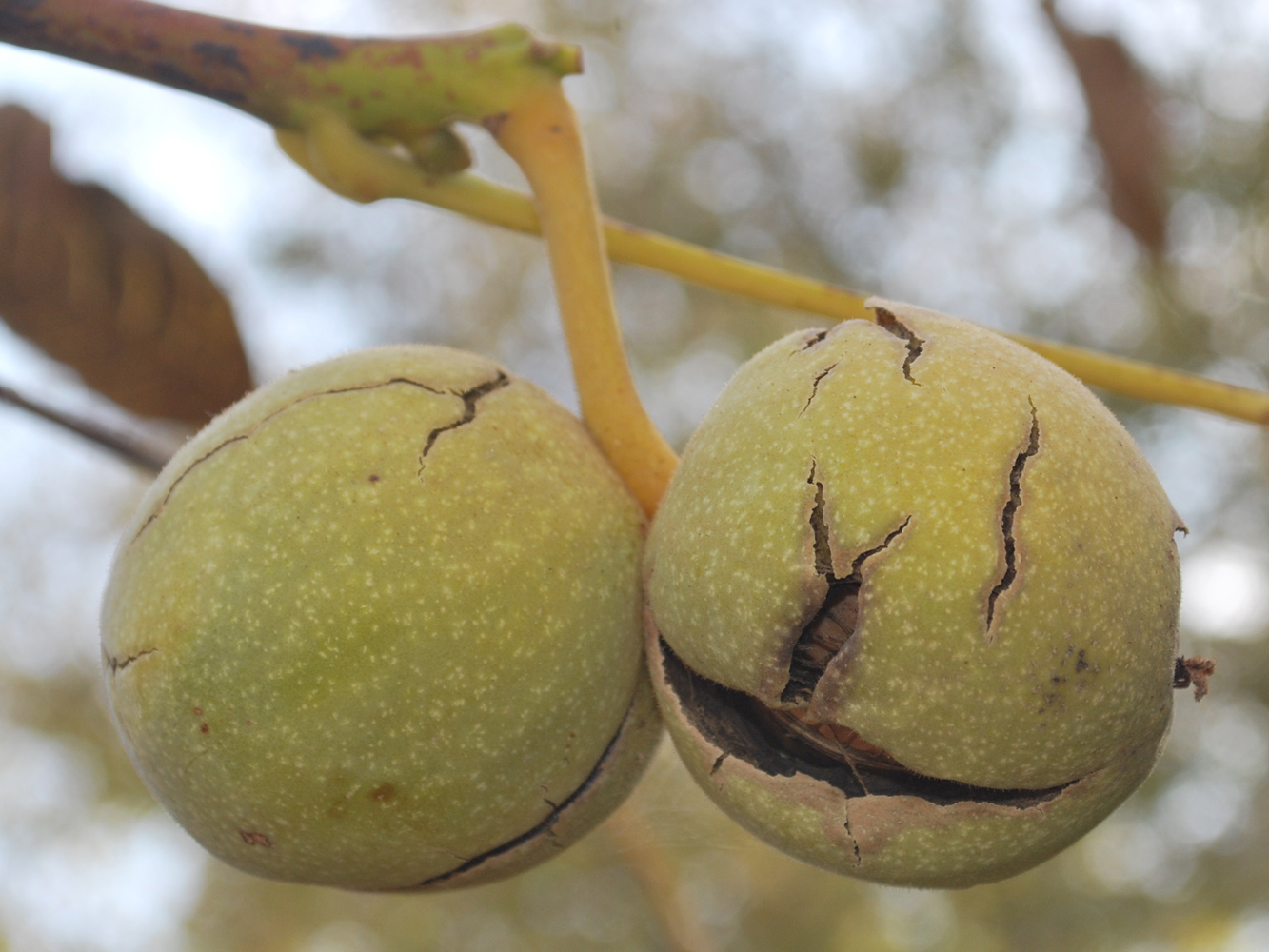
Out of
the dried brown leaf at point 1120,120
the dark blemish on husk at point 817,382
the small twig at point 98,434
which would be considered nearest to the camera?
the dark blemish on husk at point 817,382

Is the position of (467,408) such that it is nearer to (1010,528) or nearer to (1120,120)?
(1010,528)

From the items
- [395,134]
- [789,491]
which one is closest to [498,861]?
[789,491]

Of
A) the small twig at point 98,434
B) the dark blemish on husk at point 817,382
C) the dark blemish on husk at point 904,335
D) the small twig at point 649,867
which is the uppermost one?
the dark blemish on husk at point 904,335

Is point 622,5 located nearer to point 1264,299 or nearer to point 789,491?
point 1264,299

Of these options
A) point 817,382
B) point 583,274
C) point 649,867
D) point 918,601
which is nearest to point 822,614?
point 918,601

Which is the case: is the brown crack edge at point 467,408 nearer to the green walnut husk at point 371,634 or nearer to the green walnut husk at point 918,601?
the green walnut husk at point 371,634

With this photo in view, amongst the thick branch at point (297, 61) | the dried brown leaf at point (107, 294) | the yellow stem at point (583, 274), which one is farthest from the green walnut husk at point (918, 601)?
the dried brown leaf at point (107, 294)
